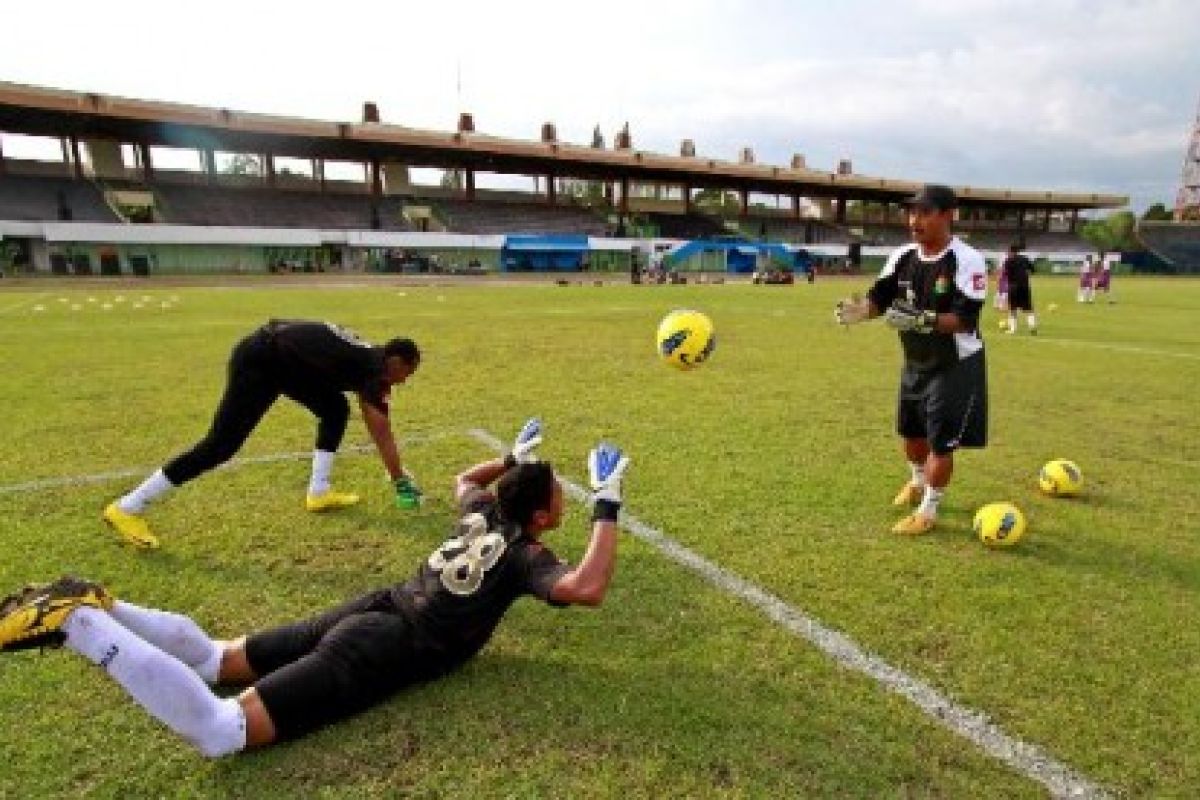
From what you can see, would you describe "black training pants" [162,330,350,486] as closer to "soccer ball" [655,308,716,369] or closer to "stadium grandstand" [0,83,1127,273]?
"soccer ball" [655,308,716,369]

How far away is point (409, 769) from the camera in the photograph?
286 cm

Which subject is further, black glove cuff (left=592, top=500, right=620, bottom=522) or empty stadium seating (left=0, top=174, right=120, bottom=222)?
empty stadium seating (left=0, top=174, right=120, bottom=222)

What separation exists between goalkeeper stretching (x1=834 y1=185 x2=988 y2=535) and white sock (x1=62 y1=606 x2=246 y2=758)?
14.1ft

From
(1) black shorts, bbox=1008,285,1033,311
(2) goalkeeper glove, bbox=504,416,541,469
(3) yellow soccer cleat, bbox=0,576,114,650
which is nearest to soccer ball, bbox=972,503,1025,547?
(2) goalkeeper glove, bbox=504,416,541,469

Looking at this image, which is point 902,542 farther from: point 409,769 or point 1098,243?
point 1098,243

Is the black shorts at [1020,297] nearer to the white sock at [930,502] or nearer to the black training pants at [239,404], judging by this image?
the white sock at [930,502]

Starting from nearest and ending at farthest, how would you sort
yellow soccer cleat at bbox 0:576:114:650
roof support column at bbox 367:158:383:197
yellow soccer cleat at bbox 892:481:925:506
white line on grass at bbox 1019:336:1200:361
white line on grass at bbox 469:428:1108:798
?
yellow soccer cleat at bbox 0:576:114:650, white line on grass at bbox 469:428:1108:798, yellow soccer cleat at bbox 892:481:925:506, white line on grass at bbox 1019:336:1200:361, roof support column at bbox 367:158:383:197

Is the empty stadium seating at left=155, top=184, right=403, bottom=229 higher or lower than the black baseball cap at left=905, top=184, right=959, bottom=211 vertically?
higher

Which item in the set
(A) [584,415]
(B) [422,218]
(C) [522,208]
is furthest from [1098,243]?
(A) [584,415]

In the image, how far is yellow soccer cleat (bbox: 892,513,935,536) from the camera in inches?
205

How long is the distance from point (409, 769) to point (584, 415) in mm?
5886

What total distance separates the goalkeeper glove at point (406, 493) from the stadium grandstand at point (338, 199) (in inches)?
1832

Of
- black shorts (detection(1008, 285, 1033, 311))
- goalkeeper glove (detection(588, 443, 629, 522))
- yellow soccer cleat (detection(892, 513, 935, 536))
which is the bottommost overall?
yellow soccer cleat (detection(892, 513, 935, 536))

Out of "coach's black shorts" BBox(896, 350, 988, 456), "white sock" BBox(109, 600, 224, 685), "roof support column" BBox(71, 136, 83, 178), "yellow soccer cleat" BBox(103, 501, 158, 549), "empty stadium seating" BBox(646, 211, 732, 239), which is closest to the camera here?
"white sock" BBox(109, 600, 224, 685)
